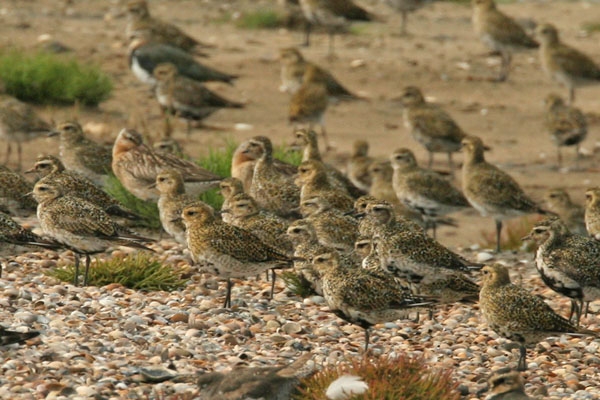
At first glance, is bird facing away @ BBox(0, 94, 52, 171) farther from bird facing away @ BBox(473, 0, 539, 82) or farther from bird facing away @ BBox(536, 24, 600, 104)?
bird facing away @ BBox(473, 0, 539, 82)

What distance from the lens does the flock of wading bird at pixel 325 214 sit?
31.7 feet

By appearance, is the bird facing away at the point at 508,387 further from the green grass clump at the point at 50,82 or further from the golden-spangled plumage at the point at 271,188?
the green grass clump at the point at 50,82

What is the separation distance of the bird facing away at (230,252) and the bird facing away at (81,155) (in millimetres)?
4781

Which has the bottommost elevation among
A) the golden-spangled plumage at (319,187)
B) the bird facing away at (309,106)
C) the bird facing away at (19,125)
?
the bird facing away at (309,106)

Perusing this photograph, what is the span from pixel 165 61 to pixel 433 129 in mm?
5495

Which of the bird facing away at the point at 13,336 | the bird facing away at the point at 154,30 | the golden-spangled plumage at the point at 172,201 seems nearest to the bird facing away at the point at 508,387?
the bird facing away at the point at 13,336

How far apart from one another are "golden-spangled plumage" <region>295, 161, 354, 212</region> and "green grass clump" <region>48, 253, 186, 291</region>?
7.57ft

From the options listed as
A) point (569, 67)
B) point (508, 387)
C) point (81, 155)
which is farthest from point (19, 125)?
point (569, 67)

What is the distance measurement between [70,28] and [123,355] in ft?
57.6

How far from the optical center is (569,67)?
2164 cm

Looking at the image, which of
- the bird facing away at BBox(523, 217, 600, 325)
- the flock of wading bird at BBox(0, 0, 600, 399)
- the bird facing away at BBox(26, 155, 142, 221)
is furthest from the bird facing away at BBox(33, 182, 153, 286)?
the bird facing away at BBox(523, 217, 600, 325)

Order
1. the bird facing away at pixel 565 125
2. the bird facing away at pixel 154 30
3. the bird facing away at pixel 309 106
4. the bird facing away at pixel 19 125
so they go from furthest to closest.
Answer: the bird facing away at pixel 154 30, the bird facing away at pixel 309 106, the bird facing away at pixel 565 125, the bird facing away at pixel 19 125

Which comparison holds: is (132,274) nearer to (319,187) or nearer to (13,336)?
(13,336)

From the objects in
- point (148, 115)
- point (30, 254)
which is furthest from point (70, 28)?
point (30, 254)
